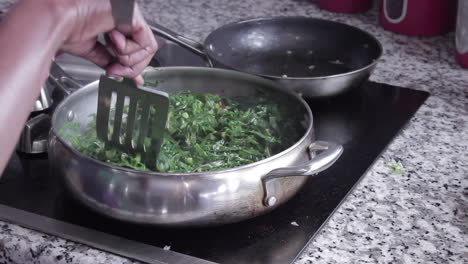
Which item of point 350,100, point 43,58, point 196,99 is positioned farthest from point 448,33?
point 43,58

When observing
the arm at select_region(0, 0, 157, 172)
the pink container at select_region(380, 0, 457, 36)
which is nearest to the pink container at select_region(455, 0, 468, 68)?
the pink container at select_region(380, 0, 457, 36)

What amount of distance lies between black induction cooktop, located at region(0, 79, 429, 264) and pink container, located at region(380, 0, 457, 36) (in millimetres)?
569

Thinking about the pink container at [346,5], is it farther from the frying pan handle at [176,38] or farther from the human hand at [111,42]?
the human hand at [111,42]

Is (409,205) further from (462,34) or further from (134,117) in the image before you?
(462,34)

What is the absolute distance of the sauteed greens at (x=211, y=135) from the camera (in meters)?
0.99

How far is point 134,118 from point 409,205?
18.0 inches

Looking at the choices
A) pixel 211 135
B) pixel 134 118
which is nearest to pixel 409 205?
pixel 211 135

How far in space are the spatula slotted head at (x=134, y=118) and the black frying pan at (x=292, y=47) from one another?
405 millimetres

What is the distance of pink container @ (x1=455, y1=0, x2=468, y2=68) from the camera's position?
4.87ft

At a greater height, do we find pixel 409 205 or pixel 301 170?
pixel 301 170

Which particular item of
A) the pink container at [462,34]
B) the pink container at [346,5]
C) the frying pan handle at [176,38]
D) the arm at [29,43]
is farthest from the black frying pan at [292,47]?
the arm at [29,43]

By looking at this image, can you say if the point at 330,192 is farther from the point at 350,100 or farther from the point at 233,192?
the point at 350,100

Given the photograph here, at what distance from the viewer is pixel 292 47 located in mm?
1547

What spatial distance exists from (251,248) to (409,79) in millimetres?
749
